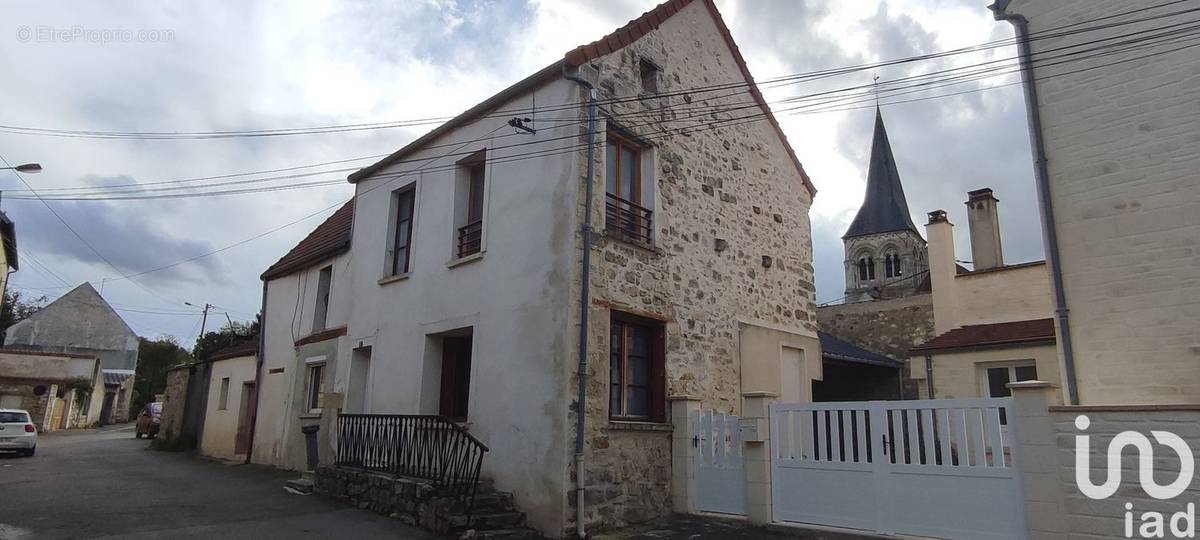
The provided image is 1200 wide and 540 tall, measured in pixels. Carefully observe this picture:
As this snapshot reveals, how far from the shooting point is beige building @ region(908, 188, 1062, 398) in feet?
43.3

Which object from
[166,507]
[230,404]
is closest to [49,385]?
[230,404]

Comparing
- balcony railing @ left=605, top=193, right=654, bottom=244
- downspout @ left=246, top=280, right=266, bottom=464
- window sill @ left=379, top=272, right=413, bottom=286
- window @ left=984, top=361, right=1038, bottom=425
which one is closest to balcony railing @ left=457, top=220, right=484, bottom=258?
window sill @ left=379, top=272, right=413, bottom=286

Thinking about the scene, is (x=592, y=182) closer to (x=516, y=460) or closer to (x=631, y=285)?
(x=631, y=285)

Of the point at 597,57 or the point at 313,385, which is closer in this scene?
the point at 597,57

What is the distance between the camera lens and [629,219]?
974cm

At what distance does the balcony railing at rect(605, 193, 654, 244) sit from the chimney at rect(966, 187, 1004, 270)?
Answer: 10566 mm

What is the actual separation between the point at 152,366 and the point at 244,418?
44587 millimetres

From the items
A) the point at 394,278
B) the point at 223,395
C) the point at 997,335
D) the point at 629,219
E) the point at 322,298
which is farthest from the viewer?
the point at 223,395

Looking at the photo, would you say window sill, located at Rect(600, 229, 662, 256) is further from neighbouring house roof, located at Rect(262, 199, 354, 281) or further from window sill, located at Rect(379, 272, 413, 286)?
neighbouring house roof, located at Rect(262, 199, 354, 281)

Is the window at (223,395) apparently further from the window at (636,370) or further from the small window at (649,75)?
the small window at (649,75)

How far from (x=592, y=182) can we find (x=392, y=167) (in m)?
5.09

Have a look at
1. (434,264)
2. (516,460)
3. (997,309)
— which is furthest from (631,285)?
(997,309)

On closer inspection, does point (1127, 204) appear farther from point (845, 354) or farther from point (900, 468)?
point (845, 354)

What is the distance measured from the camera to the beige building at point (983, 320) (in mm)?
13188
